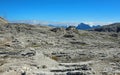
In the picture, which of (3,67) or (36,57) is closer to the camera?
(3,67)

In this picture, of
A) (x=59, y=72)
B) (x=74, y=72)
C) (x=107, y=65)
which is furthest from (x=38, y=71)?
(x=107, y=65)

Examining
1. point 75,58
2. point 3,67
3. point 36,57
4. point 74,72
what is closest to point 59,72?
point 74,72

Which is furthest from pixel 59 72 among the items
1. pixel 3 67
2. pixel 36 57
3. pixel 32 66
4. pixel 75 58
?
pixel 75 58

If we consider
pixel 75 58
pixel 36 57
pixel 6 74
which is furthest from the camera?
pixel 75 58

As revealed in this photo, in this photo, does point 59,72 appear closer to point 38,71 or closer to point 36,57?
point 38,71

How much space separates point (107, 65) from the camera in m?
35.6

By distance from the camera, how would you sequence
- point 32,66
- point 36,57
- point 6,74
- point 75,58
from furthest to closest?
point 75,58
point 36,57
point 32,66
point 6,74

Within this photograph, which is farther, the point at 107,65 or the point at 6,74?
the point at 107,65

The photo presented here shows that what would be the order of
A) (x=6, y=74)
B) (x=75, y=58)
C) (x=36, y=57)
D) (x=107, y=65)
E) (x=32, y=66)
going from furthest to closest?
(x=75, y=58), (x=36, y=57), (x=107, y=65), (x=32, y=66), (x=6, y=74)

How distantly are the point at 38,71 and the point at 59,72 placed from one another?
2.41 m

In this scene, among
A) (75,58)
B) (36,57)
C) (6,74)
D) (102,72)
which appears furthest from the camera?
(75,58)

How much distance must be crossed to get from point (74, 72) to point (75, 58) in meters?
14.7

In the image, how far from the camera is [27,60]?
120ft

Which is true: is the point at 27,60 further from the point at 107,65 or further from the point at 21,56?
the point at 107,65
